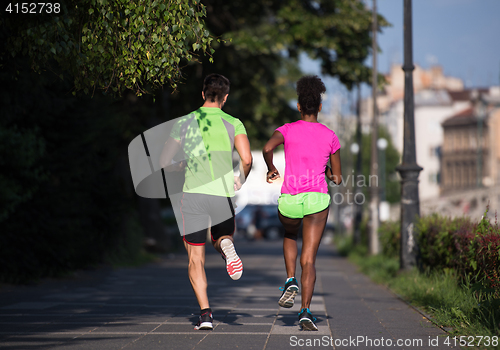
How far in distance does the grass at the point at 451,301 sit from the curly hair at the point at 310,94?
7.38 feet

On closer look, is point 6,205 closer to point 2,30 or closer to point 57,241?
point 57,241

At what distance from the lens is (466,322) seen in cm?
564

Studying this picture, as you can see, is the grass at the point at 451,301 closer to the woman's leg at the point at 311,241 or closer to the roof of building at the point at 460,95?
the woman's leg at the point at 311,241

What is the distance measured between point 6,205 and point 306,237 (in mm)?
5433

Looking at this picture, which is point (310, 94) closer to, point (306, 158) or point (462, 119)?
point (306, 158)

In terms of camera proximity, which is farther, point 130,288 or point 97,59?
point 130,288

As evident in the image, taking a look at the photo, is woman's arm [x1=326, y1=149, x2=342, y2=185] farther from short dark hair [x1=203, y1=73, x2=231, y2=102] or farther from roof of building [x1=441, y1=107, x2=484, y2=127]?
roof of building [x1=441, y1=107, x2=484, y2=127]

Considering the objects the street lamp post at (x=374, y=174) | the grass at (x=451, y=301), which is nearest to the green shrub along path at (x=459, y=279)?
the grass at (x=451, y=301)

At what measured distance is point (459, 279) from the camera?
25.5 ft

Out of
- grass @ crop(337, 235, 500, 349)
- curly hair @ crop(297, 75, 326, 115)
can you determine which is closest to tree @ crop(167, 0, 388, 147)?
grass @ crop(337, 235, 500, 349)

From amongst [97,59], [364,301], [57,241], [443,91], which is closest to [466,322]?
[364,301]

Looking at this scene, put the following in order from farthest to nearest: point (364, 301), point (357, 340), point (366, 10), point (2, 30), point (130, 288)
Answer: point (366, 10) < point (130, 288) < point (364, 301) < point (2, 30) < point (357, 340)

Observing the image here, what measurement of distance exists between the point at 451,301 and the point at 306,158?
2328 mm

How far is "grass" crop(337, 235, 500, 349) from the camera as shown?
5.36 meters
